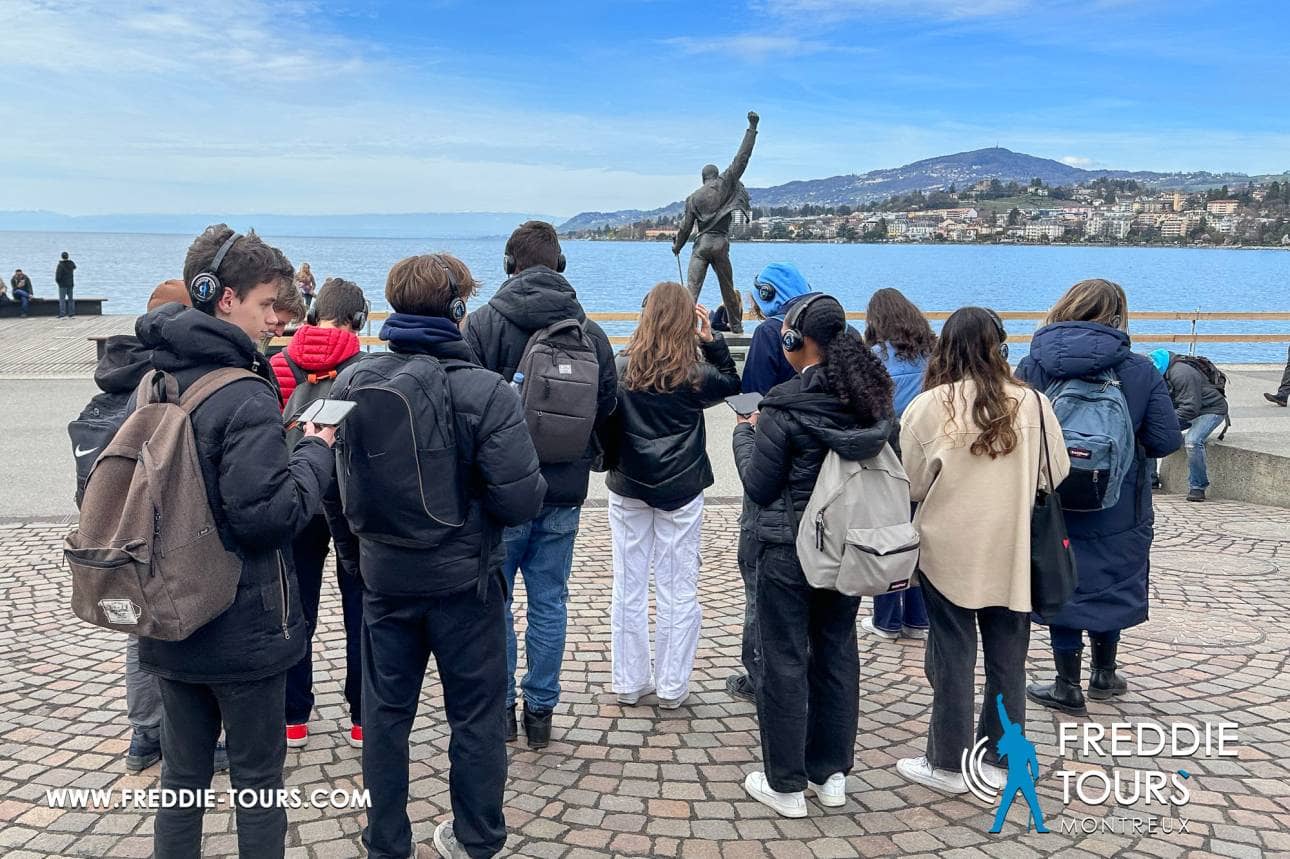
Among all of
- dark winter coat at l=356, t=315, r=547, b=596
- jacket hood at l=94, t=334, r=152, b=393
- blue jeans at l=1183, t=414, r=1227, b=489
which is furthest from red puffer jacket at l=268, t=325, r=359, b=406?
blue jeans at l=1183, t=414, r=1227, b=489

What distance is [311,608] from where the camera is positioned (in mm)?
4496

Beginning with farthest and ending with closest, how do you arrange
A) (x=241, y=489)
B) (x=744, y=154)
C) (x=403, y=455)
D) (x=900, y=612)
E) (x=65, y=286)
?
(x=65, y=286)
(x=744, y=154)
(x=900, y=612)
(x=403, y=455)
(x=241, y=489)

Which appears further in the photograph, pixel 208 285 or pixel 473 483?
pixel 473 483

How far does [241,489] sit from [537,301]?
1.79 m

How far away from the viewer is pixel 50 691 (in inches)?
194

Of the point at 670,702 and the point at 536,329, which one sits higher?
the point at 536,329

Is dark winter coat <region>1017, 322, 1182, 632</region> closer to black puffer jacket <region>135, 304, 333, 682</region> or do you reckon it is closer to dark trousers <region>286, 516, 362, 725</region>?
dark trousers <region>286, 516, 362, 725</region>

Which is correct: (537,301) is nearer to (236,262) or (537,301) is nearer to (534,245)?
(534,245)

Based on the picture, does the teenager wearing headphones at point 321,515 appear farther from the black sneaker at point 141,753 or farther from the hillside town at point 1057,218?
the hillside town at point 1057,218

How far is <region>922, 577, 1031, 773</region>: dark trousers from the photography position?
4020 millimetres

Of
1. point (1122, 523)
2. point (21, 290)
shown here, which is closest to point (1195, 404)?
point (1122, 523)

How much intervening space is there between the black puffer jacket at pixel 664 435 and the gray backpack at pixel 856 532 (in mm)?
1085

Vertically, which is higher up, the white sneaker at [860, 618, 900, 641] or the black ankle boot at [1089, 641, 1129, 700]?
the black ankle boot at [1089, 641, 1129, 700]

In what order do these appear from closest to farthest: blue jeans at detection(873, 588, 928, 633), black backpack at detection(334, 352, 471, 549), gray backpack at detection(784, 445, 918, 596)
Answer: black backpack at detection(334, 352, 471, 549)
gray backpack at detection(784, 445, 918, 596)
blue jeans at detection(873, 588, 928, 633)
